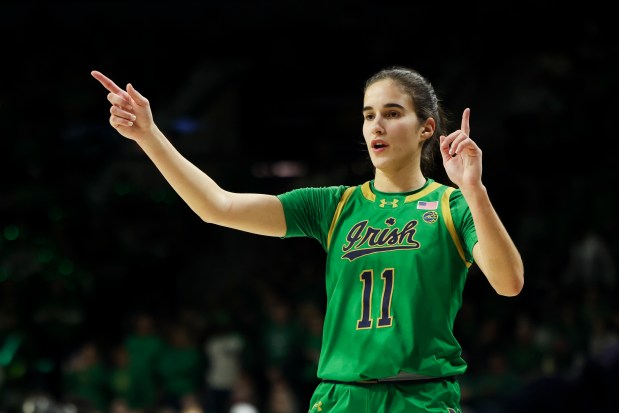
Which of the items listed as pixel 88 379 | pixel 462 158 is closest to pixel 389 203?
pixel 462 158

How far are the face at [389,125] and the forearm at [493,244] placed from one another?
0.49 metres

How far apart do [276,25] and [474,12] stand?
142 inches

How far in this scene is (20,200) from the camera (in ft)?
41.6

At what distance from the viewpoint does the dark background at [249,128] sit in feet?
40.2

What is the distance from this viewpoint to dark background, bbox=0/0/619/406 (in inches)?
483

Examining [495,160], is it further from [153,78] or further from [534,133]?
[153,78]

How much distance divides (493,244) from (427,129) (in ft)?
2.41

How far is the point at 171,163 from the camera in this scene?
12.2 feet

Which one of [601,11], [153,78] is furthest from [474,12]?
[153,78]

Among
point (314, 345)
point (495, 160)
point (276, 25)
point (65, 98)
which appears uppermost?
point (276, 25)

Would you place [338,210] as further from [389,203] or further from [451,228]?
[451,228]

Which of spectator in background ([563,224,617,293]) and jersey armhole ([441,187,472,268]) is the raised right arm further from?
spectator in background ([563,224,617,293])

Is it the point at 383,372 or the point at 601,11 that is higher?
the point at 601,11

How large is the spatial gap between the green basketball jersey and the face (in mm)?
159
